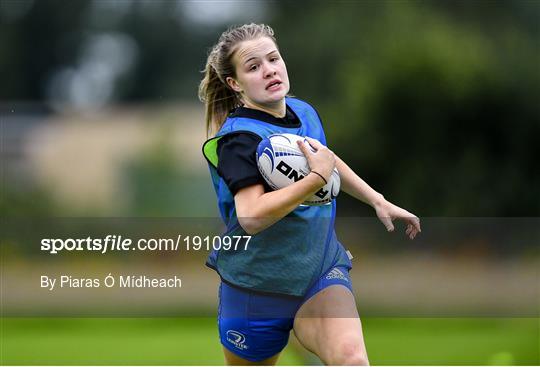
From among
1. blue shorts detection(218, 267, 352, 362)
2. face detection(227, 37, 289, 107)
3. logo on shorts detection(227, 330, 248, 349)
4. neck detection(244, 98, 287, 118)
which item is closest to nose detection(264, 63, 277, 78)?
face detection(227, 37, 289, 107)

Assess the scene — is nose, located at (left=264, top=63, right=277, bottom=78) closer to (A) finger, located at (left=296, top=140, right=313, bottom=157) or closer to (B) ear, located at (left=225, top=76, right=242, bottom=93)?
(B) ear, located at (left=225, top=76, right=242, bottom=93)

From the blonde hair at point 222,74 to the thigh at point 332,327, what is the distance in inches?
31.6

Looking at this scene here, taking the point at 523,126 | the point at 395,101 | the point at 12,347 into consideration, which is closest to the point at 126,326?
the point at 12,347

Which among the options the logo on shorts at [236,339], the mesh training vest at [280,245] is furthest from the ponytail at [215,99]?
the logo on shorts at [236,339]

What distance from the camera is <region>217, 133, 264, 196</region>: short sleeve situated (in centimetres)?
322

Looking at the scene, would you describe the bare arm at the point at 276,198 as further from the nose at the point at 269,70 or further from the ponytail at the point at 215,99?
the ponytail at the point at 215,99

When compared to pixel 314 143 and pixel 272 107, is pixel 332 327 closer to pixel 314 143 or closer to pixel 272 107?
pixel 314 143

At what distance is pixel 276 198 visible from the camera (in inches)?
123

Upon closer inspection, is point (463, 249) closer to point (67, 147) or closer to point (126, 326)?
point (126, 326)

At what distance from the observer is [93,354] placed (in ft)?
27.5

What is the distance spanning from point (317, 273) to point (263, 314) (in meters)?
0.26

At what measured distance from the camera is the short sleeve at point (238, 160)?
3225 millimetres

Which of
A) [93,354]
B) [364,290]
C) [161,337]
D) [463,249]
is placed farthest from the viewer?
[463,249]

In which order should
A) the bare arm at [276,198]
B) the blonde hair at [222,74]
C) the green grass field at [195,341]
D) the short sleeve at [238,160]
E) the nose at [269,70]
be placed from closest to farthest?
1. the bare arm at [276,198]
2. the short sleeve at [238,160]
3. the nose at [269,70]
4. the blonde hair at [222,74]
5. the green grass field at [195,341]
